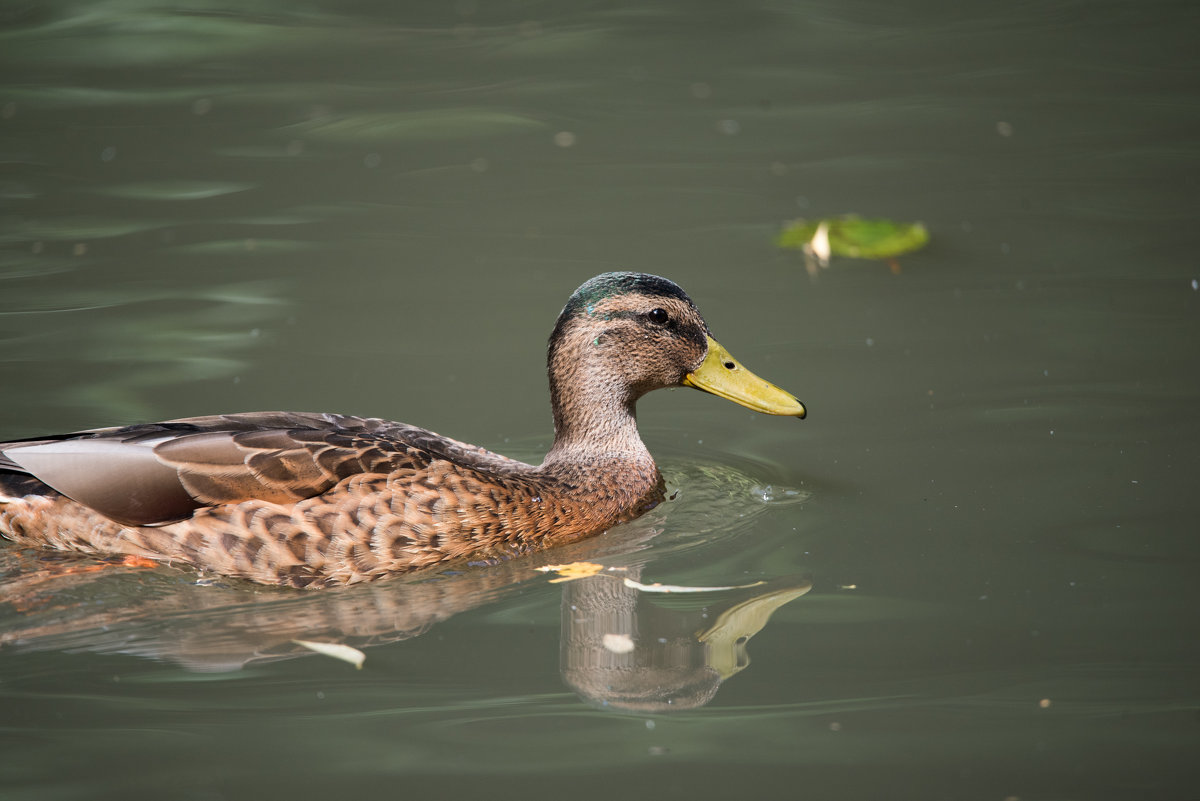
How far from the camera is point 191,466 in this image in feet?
19.0

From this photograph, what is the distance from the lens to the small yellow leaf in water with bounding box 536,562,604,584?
5820mm

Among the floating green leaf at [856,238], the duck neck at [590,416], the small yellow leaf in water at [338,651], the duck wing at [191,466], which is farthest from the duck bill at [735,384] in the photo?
the floating green leaf at [856,238]

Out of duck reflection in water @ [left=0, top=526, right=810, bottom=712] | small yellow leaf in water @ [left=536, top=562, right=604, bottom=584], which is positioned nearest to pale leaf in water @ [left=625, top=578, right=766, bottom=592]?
duck reflection in water @ [left=0, top=526, right=810, bottom=712]

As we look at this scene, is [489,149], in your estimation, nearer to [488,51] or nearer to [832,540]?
[488,51]

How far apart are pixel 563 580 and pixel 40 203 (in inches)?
273

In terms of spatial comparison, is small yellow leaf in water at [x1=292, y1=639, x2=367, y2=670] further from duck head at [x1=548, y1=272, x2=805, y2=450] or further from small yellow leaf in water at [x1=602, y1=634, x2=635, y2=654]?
duck head at [x1=548, y1=272, x2=805, y2=450]

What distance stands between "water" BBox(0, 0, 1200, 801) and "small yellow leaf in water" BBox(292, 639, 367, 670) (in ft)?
0.18

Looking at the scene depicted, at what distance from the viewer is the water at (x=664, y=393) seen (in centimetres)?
459

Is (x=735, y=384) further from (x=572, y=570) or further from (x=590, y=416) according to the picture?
(x=572, y=570)

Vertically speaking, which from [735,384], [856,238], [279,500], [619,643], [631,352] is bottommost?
[619,643]

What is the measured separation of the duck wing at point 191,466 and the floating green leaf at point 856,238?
4.44 meters

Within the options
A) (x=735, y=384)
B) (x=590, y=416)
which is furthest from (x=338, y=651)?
(x=735, y=384)

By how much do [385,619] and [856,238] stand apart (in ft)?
17.1

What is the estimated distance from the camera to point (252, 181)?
1102cm
